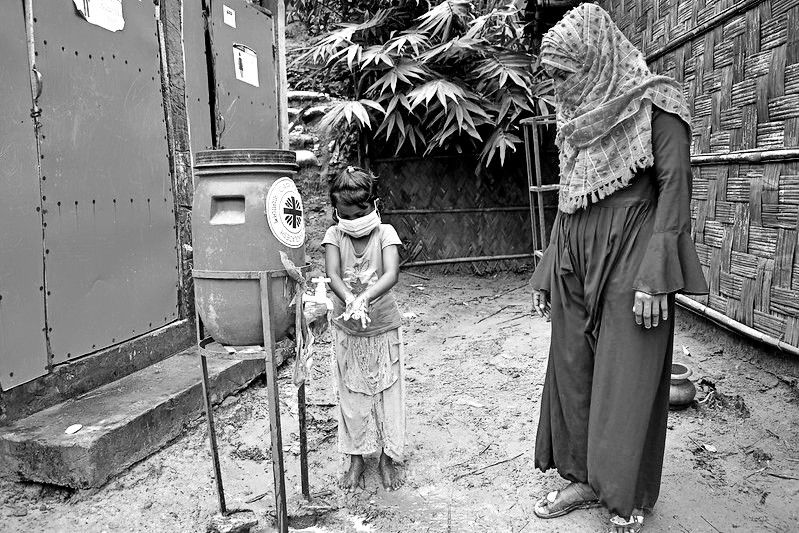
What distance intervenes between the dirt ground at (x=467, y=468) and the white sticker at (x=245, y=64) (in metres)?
2.25

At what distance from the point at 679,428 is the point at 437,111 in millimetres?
4804

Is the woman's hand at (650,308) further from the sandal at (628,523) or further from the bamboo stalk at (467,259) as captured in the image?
the bamboo stalk at (467,259)

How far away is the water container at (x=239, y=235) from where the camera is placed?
7.29 ft

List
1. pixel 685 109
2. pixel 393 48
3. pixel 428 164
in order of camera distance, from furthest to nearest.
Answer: pixel 428 164, pixel 393 48, pixel 685 109

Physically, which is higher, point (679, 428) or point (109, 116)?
point (109, 116)

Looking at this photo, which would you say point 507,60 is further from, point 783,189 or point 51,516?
point 51,516

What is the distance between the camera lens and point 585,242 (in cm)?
233

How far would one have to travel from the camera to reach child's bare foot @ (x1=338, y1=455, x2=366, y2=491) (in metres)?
2.87

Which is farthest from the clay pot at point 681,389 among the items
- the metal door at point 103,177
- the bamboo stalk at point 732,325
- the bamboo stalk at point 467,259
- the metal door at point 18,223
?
the bamboo stalk at point 467,259

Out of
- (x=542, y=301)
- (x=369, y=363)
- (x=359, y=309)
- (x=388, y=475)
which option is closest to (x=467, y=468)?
(x=388, y=475)

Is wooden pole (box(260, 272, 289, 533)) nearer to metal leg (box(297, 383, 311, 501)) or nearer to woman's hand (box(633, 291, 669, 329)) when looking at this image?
metal leg (box(297, 383, 311, 501))

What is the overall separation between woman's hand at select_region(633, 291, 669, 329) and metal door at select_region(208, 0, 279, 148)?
3.26m

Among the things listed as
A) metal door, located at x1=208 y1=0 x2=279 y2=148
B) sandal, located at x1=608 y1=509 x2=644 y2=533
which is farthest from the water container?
metal door, located at x1=208 y1=0 x2=279 y2=148

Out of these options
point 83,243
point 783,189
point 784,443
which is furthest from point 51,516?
point 783,189
